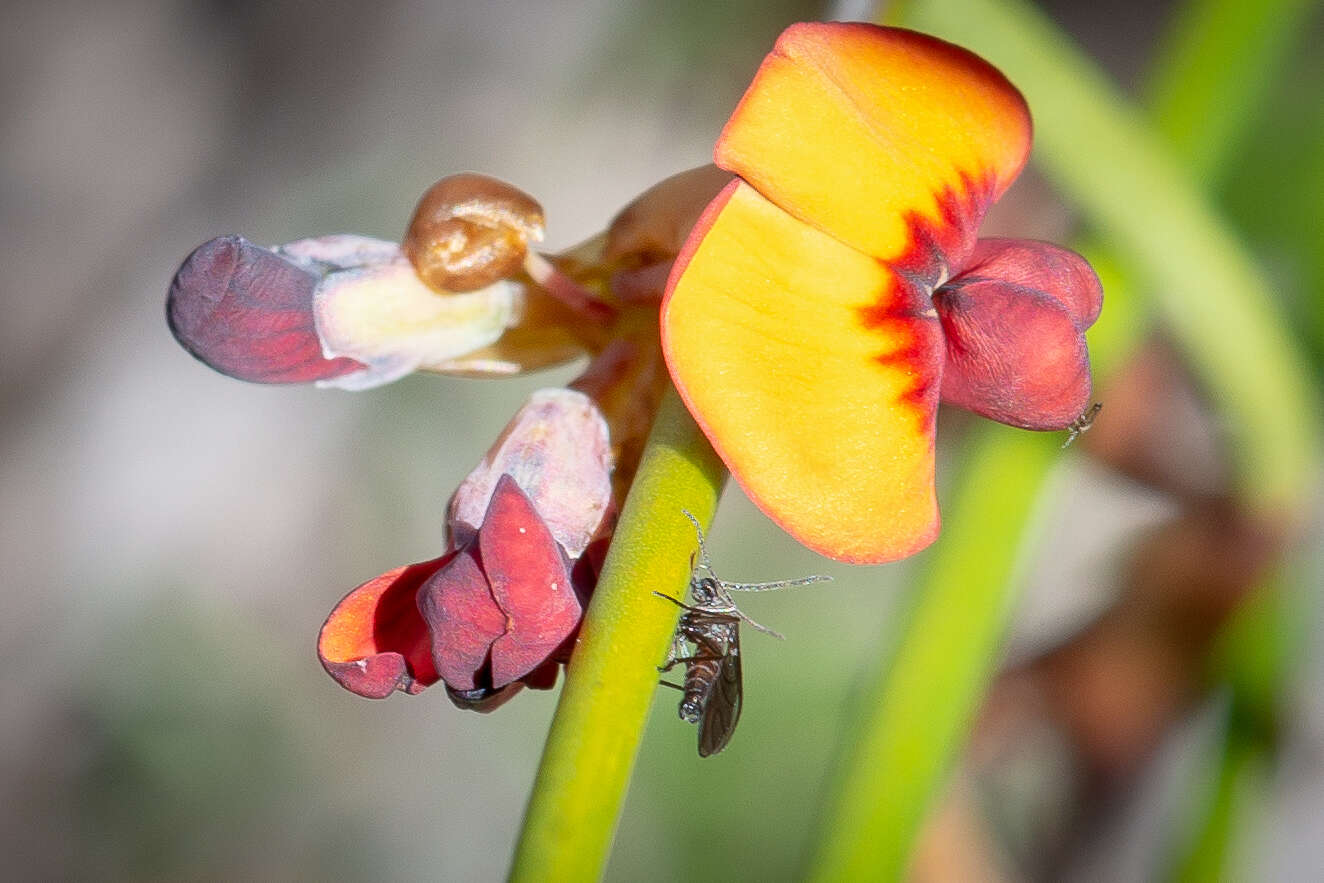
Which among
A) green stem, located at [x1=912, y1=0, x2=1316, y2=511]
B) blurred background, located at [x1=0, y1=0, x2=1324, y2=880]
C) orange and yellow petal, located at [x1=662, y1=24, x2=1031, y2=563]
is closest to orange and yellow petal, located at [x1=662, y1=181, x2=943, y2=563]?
orange and yellow petal, located at [x1=662, y1=24, x2=1031, y2=563]

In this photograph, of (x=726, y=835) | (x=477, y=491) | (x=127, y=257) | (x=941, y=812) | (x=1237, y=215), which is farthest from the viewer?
(x=127, y=257)

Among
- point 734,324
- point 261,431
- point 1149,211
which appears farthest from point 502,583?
point 261,431

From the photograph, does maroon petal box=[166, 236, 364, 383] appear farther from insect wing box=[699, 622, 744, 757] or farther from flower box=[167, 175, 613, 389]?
insect wing box=[699, 622, 744, 757]

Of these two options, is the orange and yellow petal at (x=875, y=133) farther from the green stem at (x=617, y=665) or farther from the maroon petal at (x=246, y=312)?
the maroon petal at (x=246, y=312)

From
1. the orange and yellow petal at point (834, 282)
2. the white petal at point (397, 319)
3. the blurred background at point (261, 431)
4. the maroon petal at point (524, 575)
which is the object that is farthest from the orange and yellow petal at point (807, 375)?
the blurred background at point (261, 431)

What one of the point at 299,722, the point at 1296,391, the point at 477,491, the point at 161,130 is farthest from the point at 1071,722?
the point at 161,130

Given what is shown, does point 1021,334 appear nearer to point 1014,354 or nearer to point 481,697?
point 1014,354

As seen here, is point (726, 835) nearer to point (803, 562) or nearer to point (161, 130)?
point (803, 562)
